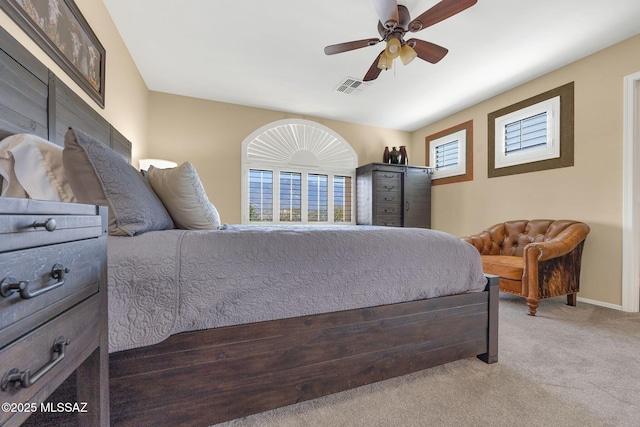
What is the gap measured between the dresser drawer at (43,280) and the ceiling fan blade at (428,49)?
252cm

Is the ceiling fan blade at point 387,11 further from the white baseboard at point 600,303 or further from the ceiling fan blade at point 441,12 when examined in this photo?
the white baseboard at point 600,303

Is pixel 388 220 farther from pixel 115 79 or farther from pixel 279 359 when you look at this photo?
pixel 115 79

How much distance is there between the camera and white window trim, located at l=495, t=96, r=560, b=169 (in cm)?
307

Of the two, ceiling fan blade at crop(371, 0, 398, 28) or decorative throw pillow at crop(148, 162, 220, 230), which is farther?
ceiling fan blade at crop(371, 0, 398, 28)

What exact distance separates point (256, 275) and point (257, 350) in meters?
0.31

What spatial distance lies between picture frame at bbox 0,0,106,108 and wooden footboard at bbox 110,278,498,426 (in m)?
1.68

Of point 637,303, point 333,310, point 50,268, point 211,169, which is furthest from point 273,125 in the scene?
point 637,303

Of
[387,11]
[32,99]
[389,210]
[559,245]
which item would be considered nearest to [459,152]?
[389,210]

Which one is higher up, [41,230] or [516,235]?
[41,230]

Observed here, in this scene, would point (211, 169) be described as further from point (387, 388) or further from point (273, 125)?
point (387, 388)

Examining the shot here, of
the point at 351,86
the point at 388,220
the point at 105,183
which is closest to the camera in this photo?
the point at 105,183

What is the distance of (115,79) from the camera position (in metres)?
2.47

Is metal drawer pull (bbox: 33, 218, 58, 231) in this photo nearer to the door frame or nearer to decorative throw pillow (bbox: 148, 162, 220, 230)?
decorative throw pillow (bbox: 148, 162, 220, 230)

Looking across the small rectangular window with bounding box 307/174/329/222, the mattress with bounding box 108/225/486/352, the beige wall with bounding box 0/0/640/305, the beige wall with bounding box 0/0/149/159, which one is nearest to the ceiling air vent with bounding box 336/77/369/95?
the beige wall with bounding box 0/0/640/305
